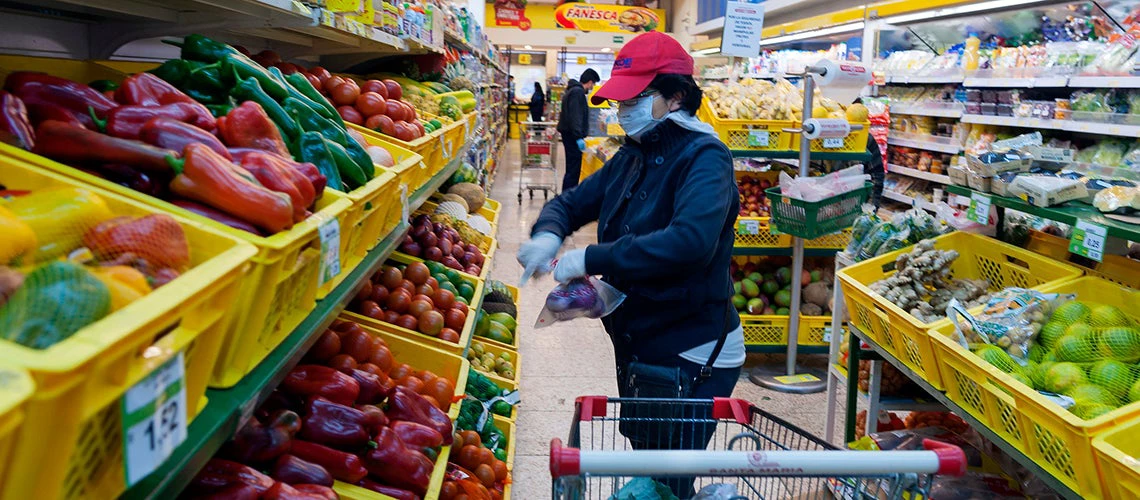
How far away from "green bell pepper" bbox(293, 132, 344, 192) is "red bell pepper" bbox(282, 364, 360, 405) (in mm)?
487

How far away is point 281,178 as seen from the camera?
1.40 m

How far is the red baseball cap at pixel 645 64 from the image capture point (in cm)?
233

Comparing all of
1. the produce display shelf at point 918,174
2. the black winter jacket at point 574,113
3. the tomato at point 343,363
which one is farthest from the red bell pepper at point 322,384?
the black winter jacket at point 574,113

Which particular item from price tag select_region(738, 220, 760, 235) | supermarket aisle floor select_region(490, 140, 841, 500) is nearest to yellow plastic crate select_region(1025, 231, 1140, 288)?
supermarket aisle floor select_region(490, 140, 841, 500)

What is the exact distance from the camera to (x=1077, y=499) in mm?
1858

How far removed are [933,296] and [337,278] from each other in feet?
6.54

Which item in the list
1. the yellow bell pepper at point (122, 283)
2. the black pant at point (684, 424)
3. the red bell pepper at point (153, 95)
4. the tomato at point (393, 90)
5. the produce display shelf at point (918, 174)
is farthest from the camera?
the produce display shelf at point (918, 174)

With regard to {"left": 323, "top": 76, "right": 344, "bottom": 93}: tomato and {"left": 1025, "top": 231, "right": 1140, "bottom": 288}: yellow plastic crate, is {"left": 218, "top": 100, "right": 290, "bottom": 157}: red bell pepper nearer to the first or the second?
{"left": 323, "top": 76, "right": 344, "bottom": 93}: tomato

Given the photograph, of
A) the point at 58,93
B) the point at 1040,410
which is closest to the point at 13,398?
the point at 58,93

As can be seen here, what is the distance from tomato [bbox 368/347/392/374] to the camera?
2.47 m

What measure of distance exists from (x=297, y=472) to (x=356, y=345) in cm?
73

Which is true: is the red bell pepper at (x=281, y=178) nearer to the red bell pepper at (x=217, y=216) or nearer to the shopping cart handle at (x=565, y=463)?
the red bell pepper at (x=217, y=216)

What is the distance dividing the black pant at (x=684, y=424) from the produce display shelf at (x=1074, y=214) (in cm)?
103

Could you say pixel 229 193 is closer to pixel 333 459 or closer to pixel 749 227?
pixel 333 459
